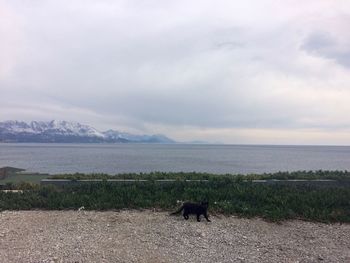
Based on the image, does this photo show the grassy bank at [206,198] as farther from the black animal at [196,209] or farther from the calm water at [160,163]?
the calm water at [160,163]

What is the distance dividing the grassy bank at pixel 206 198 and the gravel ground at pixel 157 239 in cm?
53

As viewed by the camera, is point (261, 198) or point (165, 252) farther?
point (261, 198)

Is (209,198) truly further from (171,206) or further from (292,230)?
(292,230)

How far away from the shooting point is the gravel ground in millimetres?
8641

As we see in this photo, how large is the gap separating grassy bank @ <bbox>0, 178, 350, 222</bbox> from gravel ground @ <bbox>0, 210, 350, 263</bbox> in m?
0.53

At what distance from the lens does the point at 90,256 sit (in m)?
8.49

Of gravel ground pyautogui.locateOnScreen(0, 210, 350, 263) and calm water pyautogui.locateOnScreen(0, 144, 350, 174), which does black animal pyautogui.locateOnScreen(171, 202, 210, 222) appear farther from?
calm water pyautogui.locateOnScreen(0, 144, 350, 174)

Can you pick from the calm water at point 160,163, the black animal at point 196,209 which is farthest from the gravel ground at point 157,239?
the calm water at point 160,163

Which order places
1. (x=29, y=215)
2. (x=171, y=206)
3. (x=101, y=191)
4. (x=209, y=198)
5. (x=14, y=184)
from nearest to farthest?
(x=29, y=215), (x=171, y=206), (x=209, y=198), (x=101, y=191), (x=14, y=184)

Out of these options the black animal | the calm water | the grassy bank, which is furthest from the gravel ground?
the calm water

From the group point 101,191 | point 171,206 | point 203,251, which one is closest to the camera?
point 203,251

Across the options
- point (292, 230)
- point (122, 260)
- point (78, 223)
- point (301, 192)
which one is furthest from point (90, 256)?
point (301, 192)

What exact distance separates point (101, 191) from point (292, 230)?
22.0 ft

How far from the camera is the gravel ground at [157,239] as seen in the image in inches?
340
